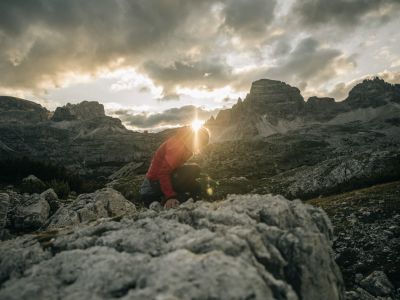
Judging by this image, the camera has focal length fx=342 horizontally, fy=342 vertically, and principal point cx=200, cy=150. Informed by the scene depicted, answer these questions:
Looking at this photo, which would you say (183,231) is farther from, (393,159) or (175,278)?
(393,159)

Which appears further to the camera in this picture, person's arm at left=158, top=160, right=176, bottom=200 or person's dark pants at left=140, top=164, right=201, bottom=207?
person's dark pants at left=140, top=164, right=201, bottom=207

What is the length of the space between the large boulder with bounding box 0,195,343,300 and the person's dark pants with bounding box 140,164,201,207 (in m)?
3.68

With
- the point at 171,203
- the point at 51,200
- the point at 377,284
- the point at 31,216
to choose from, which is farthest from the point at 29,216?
the point at 377,284

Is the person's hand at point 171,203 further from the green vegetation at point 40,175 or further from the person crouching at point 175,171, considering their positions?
the green vegetation at point 40,175

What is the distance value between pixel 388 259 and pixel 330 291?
7082mm

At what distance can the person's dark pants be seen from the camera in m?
11.8

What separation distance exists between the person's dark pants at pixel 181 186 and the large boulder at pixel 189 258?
12.1ft

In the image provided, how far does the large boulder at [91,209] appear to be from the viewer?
14703 mm

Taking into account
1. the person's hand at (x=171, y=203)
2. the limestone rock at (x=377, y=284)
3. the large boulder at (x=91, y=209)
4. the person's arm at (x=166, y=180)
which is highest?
the person's arm at (x=166, y=180)

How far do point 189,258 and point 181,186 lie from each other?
257 inches

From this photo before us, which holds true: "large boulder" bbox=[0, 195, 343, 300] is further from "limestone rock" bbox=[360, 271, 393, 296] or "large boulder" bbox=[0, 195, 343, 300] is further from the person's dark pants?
"limestone rock" bbox=[360, 271, 393, 296]

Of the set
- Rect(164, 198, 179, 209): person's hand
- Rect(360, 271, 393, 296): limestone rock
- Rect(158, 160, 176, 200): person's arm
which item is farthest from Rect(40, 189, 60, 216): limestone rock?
Rect(360, 271, 393, 296): limestone rock

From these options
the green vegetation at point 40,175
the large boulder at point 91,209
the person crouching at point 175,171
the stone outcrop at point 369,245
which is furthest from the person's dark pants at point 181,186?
the green vegetation at point 40,175

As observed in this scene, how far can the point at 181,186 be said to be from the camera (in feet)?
39.0
